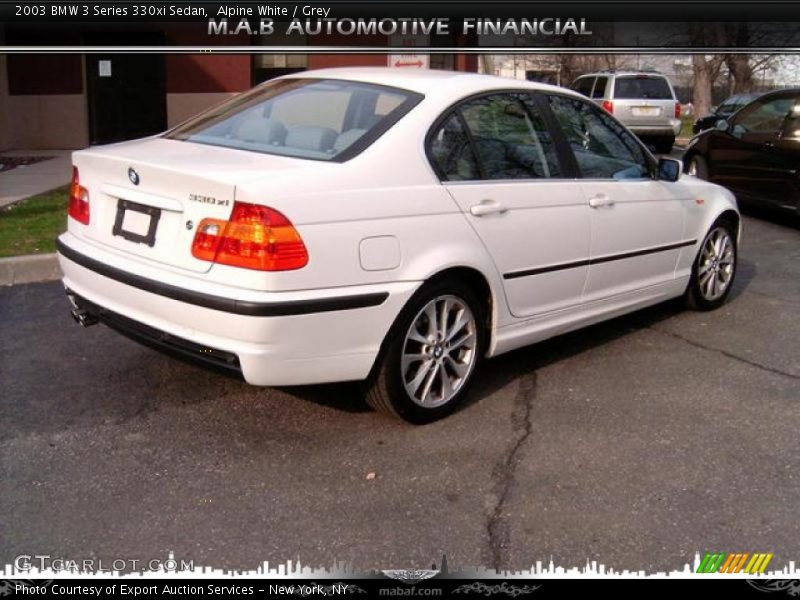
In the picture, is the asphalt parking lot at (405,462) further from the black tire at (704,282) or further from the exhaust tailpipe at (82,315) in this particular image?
the black tire at (704,282)

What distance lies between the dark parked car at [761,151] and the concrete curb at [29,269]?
7.46 m

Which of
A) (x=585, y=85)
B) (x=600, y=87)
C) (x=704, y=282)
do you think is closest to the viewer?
(x=704, y=282)

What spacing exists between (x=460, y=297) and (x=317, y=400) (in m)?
0.90

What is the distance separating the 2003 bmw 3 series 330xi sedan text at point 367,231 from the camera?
335 cm

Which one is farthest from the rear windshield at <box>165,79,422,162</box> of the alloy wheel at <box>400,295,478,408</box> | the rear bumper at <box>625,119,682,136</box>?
the rear bumper at <box>625,119,682,136</box>

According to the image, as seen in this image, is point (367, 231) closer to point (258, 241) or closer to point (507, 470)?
point (258, 241)

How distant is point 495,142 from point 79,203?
6.88 ft

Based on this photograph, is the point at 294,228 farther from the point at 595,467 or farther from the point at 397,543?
the point at 595,467

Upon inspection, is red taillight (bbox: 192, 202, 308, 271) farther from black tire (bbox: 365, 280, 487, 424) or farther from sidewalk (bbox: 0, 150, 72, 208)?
sidewalk (bbox: 0, 150, 72, 208)

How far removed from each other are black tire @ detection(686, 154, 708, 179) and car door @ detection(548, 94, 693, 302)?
5.98 meters

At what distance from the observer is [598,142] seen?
500 cm

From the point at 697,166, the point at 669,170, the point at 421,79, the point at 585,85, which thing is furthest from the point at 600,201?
the point at 585,85

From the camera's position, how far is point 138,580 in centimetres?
272

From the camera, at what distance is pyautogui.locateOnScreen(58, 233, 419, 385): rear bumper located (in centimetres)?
330
